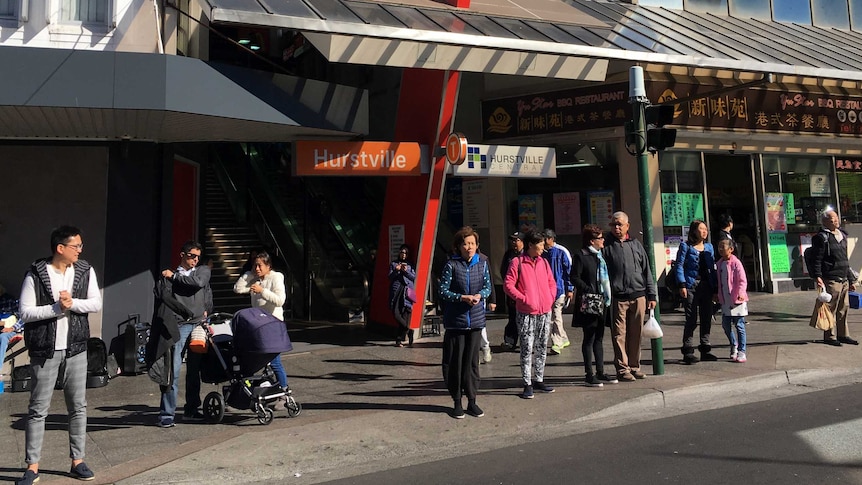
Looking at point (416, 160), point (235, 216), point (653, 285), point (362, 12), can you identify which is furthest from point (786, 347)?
point (235, 216)

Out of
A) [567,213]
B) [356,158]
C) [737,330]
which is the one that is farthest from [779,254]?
[356,158]

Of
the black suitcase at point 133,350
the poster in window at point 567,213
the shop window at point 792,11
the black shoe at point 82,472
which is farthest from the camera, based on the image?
the shop window at point 792,11

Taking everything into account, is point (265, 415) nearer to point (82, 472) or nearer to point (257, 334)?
point (257, 334)

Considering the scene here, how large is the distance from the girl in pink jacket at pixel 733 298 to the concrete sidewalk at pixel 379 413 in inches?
10.1

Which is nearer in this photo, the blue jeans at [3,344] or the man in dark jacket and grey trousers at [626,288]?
the man in dark jacket and grey trousers at [626,288]

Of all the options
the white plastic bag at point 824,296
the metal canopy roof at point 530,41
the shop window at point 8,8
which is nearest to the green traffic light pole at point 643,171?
the metal canopy roof at point 530,41

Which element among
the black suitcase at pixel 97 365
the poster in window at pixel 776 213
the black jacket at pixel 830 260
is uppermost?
the poster in window at pixel 776 213

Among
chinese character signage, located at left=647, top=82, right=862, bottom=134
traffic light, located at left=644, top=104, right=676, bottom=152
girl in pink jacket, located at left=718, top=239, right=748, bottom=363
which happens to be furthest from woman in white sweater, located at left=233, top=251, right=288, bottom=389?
chinese character signage, located at left=647, top=82, right=862, bottom=134

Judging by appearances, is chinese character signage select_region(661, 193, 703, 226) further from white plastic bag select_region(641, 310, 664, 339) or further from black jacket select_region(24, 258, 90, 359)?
black jacket select_region(24, 258, 90, 359)

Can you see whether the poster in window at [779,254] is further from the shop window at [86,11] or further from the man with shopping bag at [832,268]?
the shop window at [86,11]

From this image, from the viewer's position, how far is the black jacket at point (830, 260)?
9.09 meters

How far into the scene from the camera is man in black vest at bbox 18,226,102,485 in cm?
489

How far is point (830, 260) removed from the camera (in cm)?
911

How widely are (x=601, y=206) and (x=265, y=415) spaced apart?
29.8 ft
